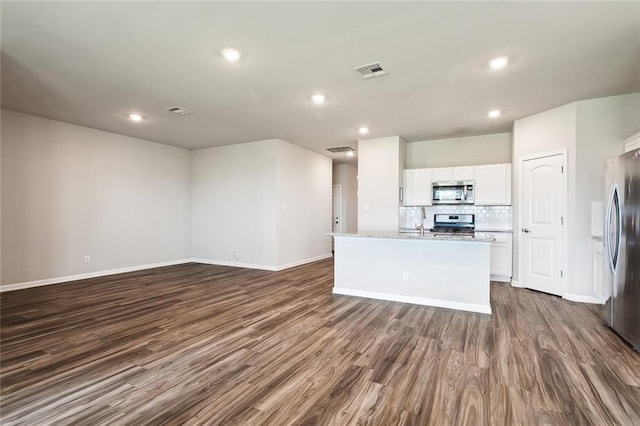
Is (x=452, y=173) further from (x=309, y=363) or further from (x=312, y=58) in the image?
(x=309, y=363)

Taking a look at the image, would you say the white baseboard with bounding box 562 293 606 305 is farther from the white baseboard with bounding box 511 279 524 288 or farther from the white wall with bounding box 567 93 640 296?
the white baseboard with bounding box 511 279 524 288

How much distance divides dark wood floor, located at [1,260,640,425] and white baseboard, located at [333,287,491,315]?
140mm

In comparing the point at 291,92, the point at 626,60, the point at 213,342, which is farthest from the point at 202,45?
the point at 626,60

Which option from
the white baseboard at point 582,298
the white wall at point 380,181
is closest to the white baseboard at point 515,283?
the white baseboard at point 582,298

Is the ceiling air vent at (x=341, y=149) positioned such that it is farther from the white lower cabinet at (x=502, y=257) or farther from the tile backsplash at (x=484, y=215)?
the white lower cabinet at (x=502, y=257)

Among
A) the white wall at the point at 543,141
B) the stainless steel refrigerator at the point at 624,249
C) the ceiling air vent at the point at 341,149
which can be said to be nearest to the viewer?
the stainless steel refrigerator at the point at 624,249

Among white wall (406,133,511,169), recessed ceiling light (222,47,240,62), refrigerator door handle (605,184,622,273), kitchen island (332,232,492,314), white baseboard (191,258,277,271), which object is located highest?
recessed ceiling light (222,47,240,62)

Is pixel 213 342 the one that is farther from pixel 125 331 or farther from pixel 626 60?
pixel 626 60

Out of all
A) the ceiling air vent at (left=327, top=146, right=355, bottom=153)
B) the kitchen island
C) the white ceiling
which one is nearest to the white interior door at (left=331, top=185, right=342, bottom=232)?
the ceiling air vent at (left=327, top=146, right=355, bottom=153)

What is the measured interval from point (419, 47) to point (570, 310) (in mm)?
3602

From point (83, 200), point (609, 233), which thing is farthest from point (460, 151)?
point (83, 200)

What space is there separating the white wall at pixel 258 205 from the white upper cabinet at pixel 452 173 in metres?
2.90

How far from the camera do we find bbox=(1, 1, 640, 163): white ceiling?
7.88ft

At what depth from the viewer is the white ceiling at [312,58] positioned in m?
2.40
